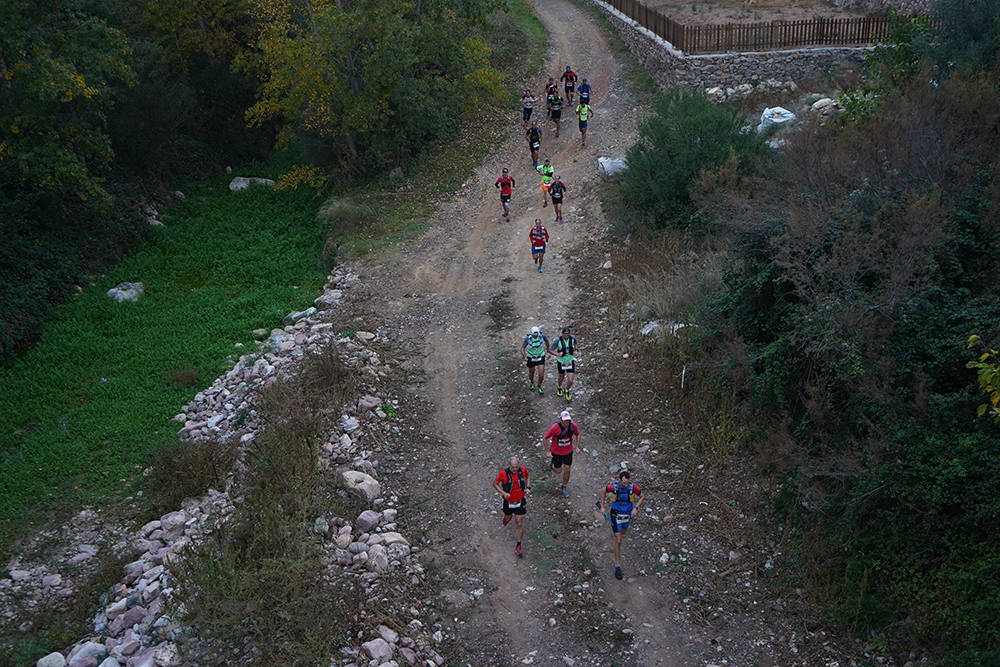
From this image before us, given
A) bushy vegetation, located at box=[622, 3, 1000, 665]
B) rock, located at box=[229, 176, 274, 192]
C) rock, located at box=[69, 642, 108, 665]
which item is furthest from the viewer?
rock, located at box=[229, 176, 274, 192]

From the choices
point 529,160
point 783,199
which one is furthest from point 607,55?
point 783,199

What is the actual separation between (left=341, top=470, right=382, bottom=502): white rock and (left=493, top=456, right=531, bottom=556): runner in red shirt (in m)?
2.06

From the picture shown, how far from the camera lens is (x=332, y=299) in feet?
61.2

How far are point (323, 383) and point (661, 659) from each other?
762cm

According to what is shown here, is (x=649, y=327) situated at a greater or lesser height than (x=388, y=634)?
greater

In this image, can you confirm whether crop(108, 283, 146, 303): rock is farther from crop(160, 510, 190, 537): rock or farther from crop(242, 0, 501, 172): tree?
crop(160, 510, 190, 537): rock

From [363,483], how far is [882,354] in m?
7.56

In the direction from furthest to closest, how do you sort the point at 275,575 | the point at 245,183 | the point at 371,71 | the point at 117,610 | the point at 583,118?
1. the point at 245,183
2. the point at 583,118
3. the point at 371,71
4. the point at 117,610
5. the point at 275,575

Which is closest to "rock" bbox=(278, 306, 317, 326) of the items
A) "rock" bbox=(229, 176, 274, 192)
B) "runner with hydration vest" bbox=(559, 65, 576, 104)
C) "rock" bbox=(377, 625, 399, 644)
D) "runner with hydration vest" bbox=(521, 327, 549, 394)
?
"runner with hydration vest" bbox=(521, 327, 549, 394)

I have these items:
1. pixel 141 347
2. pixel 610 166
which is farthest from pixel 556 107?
pixel 141 347

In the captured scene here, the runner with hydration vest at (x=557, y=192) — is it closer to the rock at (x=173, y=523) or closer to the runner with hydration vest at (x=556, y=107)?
the runner with hydration vest at (x=556, y=107)

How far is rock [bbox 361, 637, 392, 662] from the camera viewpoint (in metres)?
9.18

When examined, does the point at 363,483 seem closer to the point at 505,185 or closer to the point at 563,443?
the point at 563,443

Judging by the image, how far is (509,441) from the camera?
1338 cm
